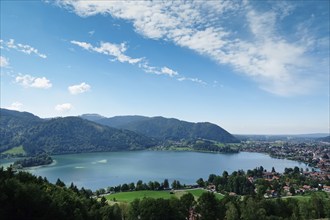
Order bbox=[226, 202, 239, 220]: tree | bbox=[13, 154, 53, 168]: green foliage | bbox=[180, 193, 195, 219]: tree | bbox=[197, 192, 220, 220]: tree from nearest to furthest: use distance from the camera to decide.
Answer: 1. bbox=[226, 202, 239, 220]: tree
2. bbox=[197, 192, 220, 220]: tree
3. bbox=[180, 193, 195, 219]: tree
4. bbox=[13, 154, 53, 168]: green foliage

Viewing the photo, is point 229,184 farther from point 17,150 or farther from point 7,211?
point 17,150

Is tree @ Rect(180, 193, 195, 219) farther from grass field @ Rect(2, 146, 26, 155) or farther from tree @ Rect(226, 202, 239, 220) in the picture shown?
grass field @ Rect(2, 146, 26, 155)

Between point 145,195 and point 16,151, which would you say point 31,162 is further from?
point 145,195

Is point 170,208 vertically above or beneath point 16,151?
beneath

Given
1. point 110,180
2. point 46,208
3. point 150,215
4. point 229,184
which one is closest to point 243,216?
point 150,215

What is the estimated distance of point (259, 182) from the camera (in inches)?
2862

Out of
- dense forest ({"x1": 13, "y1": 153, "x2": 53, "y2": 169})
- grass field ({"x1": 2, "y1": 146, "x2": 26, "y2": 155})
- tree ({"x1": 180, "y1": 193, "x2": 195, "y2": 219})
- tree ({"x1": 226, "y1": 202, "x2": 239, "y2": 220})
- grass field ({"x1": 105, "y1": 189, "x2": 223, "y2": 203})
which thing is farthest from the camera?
grass field ({"x1": 2, "y1": 146, "x2": 26, "y2": 155})

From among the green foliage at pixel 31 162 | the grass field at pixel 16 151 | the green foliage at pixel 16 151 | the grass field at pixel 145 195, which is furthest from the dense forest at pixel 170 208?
the grass field at pixel 16 151

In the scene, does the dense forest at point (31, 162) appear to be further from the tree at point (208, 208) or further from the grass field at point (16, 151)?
the tree at point (208, 208)

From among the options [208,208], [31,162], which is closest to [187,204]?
Answer: [208,208]

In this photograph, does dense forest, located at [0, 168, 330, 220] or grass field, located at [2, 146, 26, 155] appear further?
grass field, located at [2, 146, 26, 155]

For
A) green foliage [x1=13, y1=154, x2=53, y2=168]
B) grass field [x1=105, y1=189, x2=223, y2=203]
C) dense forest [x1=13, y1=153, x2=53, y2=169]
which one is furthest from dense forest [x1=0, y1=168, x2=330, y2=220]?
green foliage [x1=13, y1=154, x2=53, y2=168]

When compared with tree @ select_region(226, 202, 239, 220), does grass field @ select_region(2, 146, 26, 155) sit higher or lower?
higher

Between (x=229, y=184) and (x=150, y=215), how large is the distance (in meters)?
40.3
